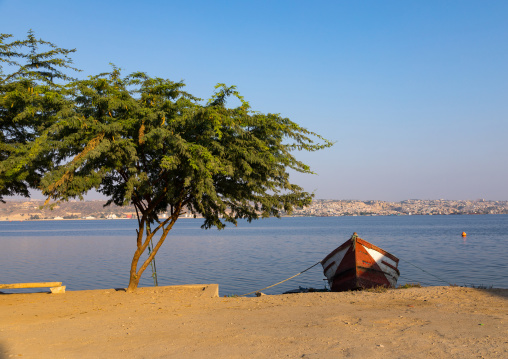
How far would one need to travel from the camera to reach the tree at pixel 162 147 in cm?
1342

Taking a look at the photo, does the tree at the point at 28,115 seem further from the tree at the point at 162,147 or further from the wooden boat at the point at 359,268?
the wooden boat at the point at 359,268

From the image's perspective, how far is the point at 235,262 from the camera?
38281mm

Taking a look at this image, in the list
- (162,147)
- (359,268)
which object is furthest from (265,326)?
(359,268)

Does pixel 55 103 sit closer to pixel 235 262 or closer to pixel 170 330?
pixel 170 330

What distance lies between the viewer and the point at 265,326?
9.92 meters

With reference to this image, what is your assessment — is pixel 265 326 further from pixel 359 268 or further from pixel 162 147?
pixel 359 268

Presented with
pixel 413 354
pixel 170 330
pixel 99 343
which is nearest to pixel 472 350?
pixel 413 354

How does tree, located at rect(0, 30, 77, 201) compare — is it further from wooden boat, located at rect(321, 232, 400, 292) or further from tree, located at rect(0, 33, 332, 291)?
wooden boat, located at rect(321, 232, 400, 292)

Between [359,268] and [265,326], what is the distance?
1006 centimetres

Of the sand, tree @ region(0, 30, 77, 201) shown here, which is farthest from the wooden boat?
tree @ region(0, 30, 77, 201)

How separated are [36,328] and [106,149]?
5.24m

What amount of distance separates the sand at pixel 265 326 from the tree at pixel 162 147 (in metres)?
3.35

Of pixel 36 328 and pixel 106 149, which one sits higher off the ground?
pixel 106 149

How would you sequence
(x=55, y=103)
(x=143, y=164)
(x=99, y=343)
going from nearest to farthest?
1. (x=99, y=343)
2. (x=55, y=103)
3. (x=143, y=164)
